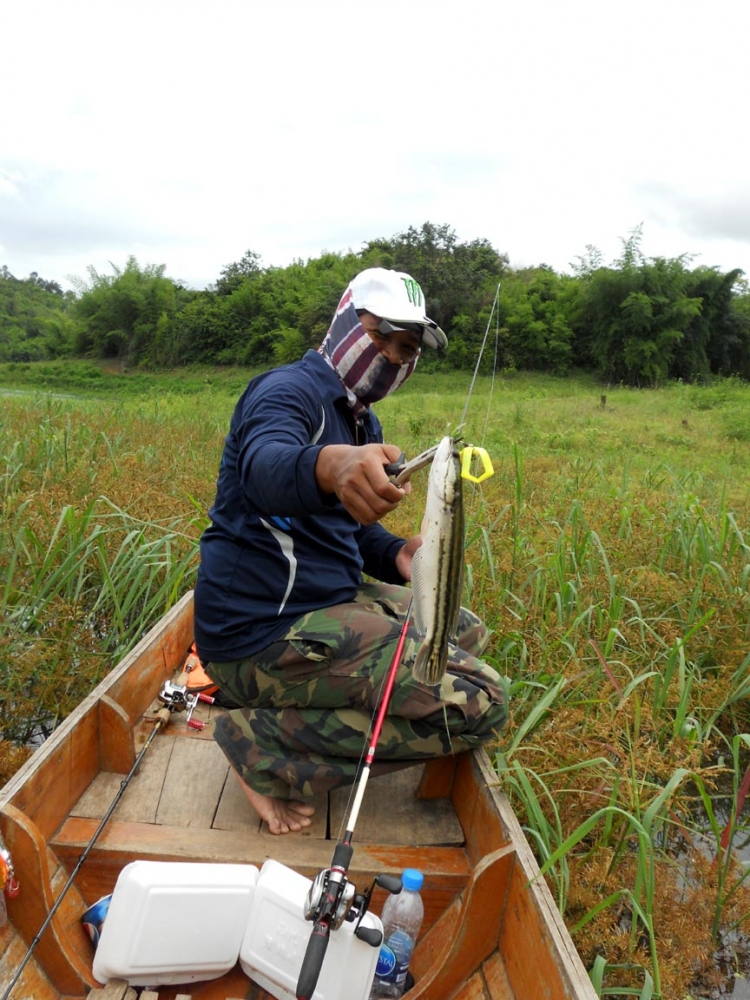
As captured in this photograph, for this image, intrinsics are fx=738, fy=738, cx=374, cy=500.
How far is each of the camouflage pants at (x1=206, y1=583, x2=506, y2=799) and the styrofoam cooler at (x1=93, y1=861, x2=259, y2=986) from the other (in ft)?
1.45

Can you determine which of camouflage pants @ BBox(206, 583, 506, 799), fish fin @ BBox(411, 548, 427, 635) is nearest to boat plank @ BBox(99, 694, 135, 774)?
camouflage pants @ BBox(206, 583, 506, 799)

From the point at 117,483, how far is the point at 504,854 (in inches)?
151

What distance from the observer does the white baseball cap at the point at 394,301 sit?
2518mm

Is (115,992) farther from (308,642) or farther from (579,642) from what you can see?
(579,642)

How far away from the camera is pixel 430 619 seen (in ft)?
5.78

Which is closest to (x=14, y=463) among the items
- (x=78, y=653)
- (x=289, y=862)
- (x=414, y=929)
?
(x=78, y=653)

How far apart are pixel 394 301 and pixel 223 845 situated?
1.89 metres

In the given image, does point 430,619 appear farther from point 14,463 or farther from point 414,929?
point 14,463

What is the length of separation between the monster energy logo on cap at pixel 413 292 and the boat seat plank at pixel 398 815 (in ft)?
5.65

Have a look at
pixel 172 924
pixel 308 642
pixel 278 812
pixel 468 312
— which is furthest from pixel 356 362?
pixel 468 312

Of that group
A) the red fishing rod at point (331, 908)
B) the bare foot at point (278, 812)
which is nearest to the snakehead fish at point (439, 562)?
the red fishing rod at point (331, 908)

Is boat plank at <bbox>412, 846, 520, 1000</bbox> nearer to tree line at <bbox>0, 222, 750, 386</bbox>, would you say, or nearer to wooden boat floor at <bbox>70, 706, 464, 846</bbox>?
wooden boat floor at <bbox>70, 706, 464, 846</bbox>

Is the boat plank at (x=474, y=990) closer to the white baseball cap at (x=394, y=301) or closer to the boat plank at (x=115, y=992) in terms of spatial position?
the boat plank at (x=115, y=992)

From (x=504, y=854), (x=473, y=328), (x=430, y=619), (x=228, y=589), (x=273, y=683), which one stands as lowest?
(x=504, y=854)
